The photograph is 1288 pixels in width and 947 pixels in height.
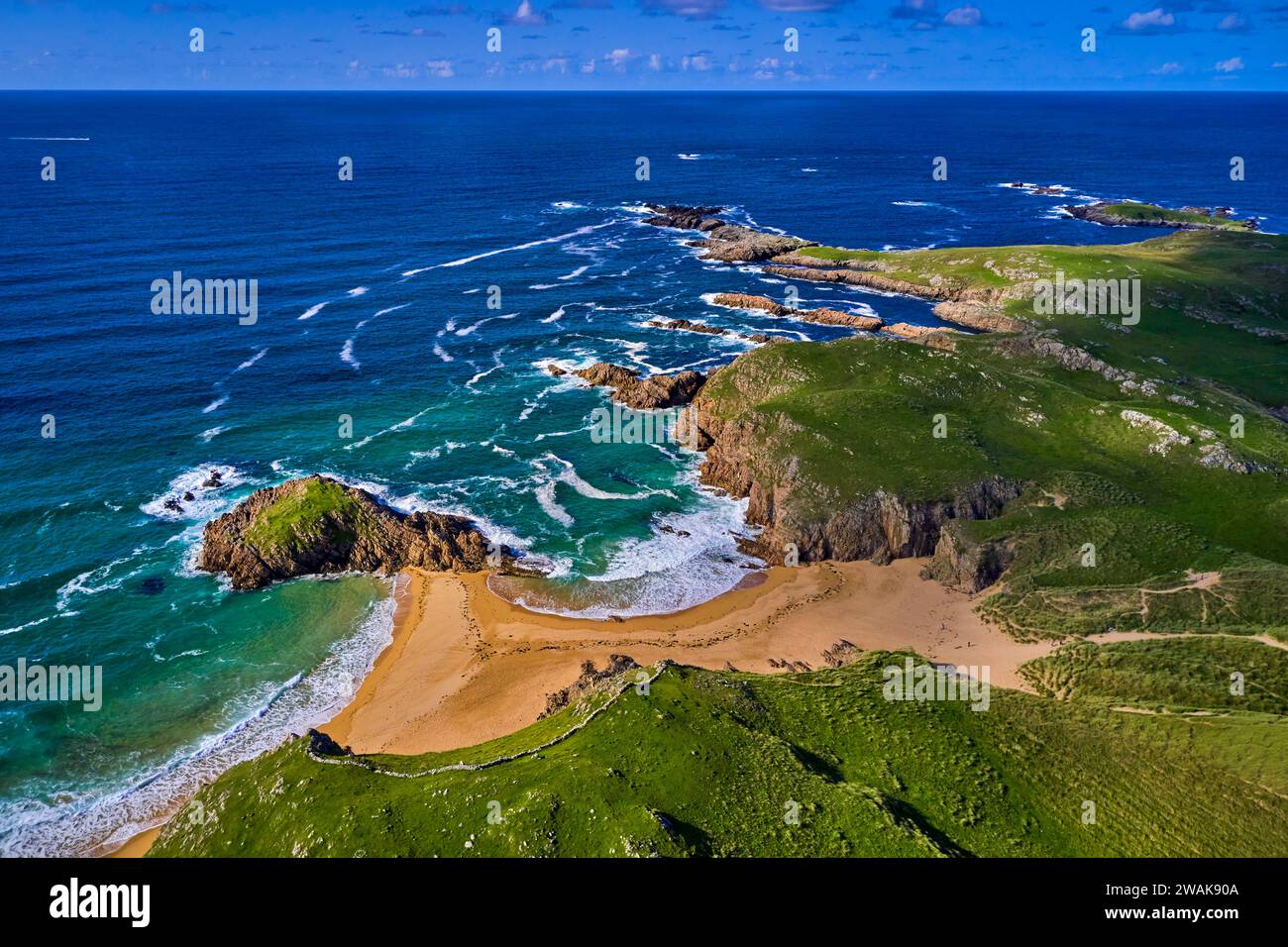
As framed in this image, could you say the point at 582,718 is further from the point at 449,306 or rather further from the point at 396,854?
the point at 449,306

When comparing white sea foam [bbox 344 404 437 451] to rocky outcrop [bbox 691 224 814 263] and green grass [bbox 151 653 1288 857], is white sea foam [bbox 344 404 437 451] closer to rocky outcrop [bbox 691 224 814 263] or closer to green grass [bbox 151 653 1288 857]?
green grass [bbox 151 653 1288 857]

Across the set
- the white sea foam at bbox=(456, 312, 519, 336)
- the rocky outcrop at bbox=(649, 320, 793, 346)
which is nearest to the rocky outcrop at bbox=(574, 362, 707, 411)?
the rocky outcrop at bbox=(649, 320, 793, 346)

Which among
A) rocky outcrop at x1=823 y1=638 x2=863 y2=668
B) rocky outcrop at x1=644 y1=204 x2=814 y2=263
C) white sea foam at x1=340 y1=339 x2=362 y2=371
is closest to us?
rocky outcrop at x1=823 y1=638 x2=863 y2=668

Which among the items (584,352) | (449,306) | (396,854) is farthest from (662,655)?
(449,306)

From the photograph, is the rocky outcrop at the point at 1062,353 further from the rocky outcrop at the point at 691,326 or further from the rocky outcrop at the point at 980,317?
the rocky outcrop at the point at 691,326

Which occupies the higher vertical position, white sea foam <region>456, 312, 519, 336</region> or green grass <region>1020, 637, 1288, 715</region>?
white sea foam <region>456, 312, 519, 336</region>
